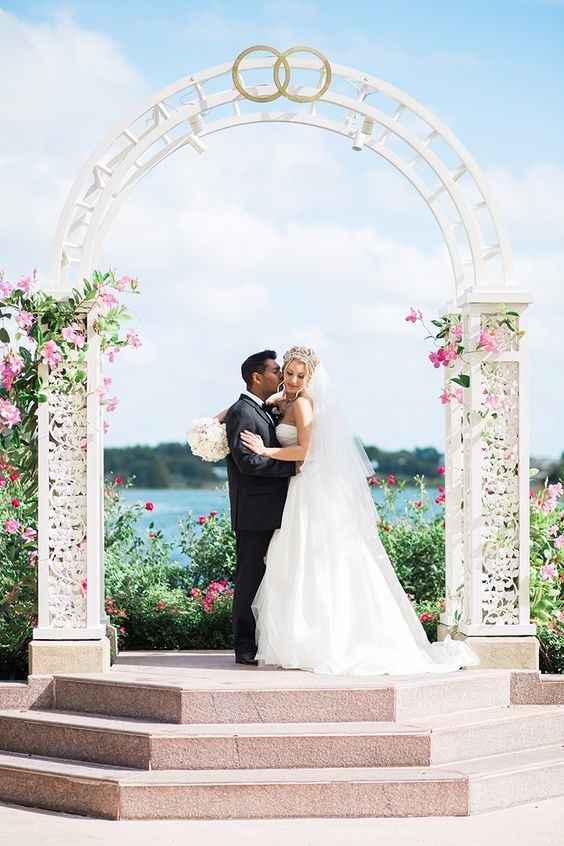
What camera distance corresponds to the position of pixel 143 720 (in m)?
6.46

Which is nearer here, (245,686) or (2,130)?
(245,686)

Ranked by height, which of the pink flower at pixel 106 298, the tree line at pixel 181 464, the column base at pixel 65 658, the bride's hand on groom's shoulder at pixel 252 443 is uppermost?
the pink flower at pixel 106 298

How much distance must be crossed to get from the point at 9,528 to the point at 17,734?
1.47 meters

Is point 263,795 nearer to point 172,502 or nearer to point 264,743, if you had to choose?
point 264,743

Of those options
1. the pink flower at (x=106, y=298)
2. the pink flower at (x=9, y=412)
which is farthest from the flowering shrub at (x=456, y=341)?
the pink flower at (x=9, y=412)

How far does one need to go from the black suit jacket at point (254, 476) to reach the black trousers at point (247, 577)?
85mm

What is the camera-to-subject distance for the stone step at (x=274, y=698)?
6.35 metres

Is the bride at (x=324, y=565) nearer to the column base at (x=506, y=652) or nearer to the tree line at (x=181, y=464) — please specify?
the column base at (x=506, y=652)

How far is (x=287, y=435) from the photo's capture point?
7.31 meters

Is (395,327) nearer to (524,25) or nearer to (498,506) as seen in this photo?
(524,25)

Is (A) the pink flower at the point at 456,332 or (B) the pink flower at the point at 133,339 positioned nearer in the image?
(B) the pink flower at the point at 133,339

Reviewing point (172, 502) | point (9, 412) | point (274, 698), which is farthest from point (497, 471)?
point (172, 502)

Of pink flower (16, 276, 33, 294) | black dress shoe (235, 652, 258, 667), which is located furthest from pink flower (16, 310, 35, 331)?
black dress shoe (235, 652, 258, 667)

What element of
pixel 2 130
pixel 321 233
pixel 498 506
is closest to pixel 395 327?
pixel 321 233
